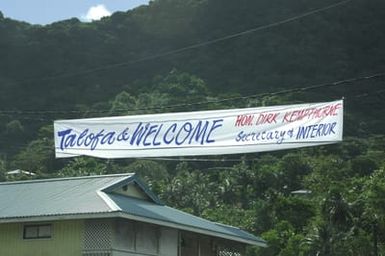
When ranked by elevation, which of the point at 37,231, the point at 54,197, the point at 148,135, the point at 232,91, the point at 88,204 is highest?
the point at 232,91

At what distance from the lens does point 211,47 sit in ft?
401

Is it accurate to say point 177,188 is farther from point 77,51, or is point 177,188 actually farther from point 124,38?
point 124,38

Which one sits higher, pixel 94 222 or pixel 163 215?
pixel 163 215

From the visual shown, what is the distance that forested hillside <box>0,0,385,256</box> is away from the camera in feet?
217

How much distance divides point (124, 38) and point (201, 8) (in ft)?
49.7

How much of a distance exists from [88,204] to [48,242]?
180 cm

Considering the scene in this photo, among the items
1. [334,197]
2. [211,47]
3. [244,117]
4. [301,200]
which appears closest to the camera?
[244,117]

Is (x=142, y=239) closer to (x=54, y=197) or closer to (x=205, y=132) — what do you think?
(x=54, y=197)

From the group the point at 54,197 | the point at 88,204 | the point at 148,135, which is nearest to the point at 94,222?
the point at 88,204

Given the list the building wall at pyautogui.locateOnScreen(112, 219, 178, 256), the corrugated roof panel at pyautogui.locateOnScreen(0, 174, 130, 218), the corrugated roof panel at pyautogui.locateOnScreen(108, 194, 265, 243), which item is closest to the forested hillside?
the corrugated roof panel at pyautogui.locateOnScreen(108, 194, 265, 243)

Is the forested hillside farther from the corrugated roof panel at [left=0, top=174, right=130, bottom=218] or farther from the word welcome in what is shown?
the word welcome

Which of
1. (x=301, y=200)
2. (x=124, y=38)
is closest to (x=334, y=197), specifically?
(x=301, y=200)

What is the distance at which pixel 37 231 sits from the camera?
82.6 ft

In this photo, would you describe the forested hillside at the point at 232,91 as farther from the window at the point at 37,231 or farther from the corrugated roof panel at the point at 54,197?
the window at the point at 37,231
